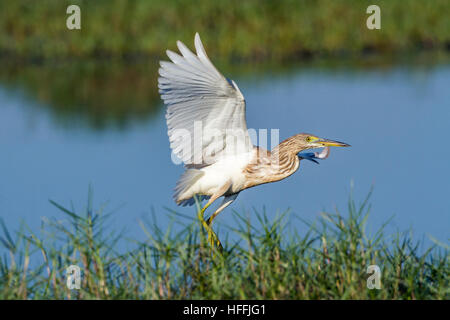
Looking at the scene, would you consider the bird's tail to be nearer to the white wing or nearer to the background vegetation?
the white wing

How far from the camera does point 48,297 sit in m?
3.78

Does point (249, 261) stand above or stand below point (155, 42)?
below

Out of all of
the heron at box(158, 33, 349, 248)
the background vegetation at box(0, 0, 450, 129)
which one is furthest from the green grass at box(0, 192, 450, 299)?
the background vegetation at box(0, 0, 450, 129)

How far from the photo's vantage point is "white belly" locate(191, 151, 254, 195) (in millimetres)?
4918

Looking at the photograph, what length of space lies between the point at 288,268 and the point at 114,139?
7.83 metres

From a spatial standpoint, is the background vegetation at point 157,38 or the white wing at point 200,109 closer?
the white wing at point 200,109

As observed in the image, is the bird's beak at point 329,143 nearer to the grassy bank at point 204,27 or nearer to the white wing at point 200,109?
the white wing at point 200,109

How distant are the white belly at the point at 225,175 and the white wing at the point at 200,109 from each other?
43mm

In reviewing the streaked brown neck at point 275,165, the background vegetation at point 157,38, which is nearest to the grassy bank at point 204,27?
the background vegetation at point 157,38

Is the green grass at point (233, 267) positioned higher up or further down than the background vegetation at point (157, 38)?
further down

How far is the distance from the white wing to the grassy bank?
889 cm

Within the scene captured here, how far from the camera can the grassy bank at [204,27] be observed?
45.5 ft

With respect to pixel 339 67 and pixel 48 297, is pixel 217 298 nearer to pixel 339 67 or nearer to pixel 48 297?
pixel 48 297
